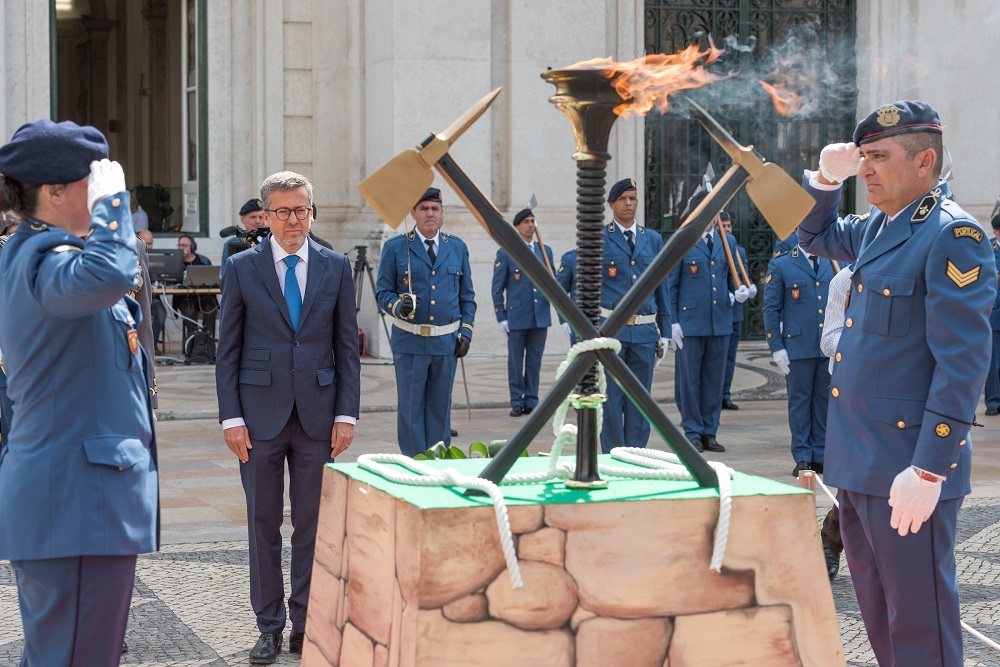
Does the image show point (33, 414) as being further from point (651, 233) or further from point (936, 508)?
point (651, 233)

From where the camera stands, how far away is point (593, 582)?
2914 mm

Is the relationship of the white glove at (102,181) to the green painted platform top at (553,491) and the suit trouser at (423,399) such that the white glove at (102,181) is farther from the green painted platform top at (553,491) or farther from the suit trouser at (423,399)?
the suit trouser at (423,399)

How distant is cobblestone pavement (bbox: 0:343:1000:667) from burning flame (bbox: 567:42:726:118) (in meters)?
2.60

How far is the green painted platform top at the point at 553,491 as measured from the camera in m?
2.92

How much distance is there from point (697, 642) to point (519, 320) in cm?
971

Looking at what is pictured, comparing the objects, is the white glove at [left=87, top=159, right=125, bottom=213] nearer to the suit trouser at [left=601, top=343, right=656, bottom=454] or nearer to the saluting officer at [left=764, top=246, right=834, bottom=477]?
the suit trouser at [left=601, top=343, right=656, bottom=454]

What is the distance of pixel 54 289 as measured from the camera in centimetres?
322

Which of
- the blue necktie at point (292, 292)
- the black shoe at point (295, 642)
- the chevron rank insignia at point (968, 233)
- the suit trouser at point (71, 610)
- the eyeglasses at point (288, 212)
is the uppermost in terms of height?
the eyeglasses at point (288, 212)

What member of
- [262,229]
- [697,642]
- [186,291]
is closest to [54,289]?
[697,642]

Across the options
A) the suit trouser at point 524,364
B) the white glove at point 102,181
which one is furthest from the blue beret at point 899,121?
the suit trouser at point 524,364

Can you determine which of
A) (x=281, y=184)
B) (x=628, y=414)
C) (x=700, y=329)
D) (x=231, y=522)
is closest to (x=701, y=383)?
(x=700, y=329)

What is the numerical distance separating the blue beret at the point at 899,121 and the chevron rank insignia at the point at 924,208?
0.60 feet

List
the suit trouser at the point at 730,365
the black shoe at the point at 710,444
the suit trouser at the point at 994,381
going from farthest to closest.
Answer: the suit trouser at the point at 730,365 < the suit trouser at the point at 994,381 < the black shoe at the point at 710,444

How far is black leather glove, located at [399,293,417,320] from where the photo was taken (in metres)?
8.62
